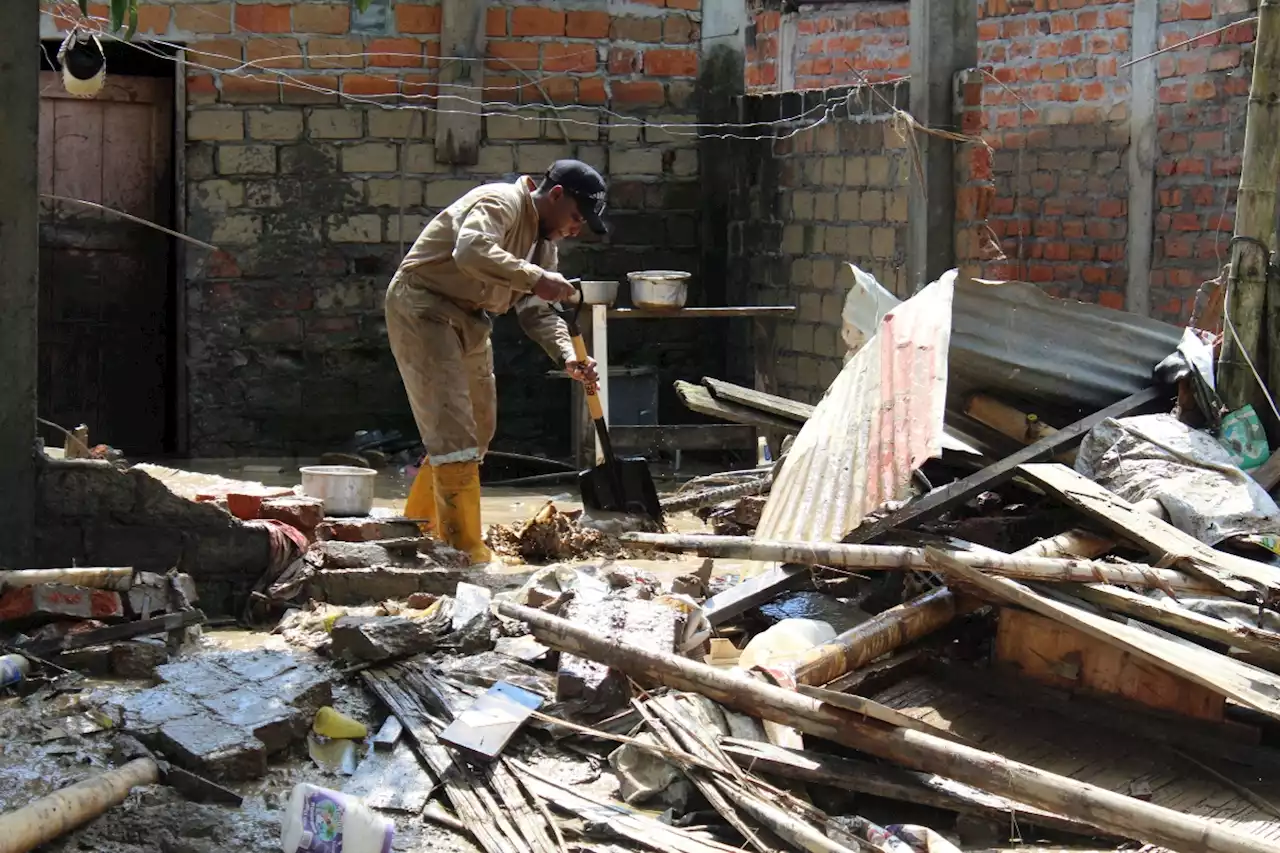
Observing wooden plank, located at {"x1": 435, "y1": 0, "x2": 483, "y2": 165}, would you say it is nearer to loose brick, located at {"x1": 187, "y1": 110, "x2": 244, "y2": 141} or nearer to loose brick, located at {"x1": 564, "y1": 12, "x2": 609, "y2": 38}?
loose brick, located at {"x1": 564, "y1": 12, "x2": 609, "y2": 38}

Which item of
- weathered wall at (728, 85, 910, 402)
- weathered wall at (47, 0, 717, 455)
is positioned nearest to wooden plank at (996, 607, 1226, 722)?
weathered wall at (728, 85, 910, 402)

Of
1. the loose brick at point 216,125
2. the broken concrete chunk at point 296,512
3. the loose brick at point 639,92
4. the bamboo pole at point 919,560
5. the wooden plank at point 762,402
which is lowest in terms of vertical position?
the broken concrete chunk at point 296,512

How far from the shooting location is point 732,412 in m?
7.81

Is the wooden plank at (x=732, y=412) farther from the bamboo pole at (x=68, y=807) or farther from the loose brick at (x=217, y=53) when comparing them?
the bamboo pole at (x=68, y=807)

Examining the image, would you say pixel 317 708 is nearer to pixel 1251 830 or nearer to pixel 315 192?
pixel 1251 830

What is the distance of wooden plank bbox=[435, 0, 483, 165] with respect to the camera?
383 inches

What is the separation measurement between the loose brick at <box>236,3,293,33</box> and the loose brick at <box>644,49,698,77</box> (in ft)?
7.47

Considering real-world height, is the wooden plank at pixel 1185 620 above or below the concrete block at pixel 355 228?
below

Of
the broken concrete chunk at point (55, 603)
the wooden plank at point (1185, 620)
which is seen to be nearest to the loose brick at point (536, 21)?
the broken concrete chunk at point (55, 603)

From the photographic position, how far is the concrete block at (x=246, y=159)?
9.80m

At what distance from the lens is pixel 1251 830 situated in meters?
3.89

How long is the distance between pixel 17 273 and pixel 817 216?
5.15 meters

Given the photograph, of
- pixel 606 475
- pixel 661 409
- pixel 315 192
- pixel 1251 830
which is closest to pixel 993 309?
pixel 606 475

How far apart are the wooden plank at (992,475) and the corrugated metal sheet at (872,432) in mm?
119
